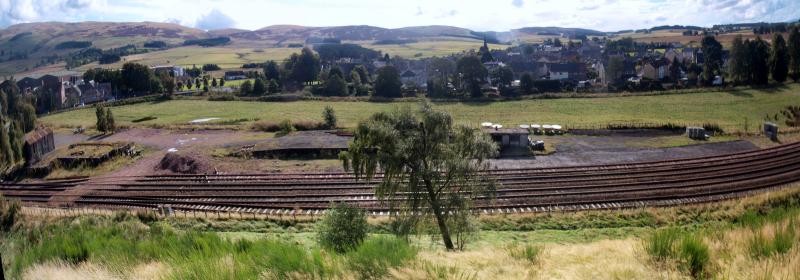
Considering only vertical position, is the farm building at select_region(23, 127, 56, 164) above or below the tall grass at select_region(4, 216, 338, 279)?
below

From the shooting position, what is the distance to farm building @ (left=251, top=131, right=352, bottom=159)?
38406 millimetres

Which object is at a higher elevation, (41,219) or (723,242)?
(723,242)

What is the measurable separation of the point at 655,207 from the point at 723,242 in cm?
1716

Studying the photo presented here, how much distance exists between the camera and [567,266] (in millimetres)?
8688

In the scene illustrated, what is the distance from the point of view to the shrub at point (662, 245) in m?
8.16

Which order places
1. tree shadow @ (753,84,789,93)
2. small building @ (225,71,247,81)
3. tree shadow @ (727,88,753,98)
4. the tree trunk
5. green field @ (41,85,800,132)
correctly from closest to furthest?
the tree trunk, green field @ (41,85,800,132), tree shadow @ (727,88,753,98), tree shadow @ (753,84,789,93), small building @ (225,71,247,81)

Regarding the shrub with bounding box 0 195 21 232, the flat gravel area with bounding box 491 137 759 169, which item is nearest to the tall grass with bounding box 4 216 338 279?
the shrub with bounding box 0 195 21 232

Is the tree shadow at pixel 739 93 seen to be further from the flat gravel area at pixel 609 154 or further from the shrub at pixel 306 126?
the shrub at pixel 306 126

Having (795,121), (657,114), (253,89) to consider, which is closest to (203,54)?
(253,89)

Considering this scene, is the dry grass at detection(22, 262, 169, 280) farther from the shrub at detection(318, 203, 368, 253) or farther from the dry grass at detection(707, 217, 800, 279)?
the dry grass at detection(707, 217, 800, 279)

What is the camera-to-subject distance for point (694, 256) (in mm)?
7801

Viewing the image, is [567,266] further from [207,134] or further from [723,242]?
[207,134]

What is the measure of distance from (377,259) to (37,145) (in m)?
41.3

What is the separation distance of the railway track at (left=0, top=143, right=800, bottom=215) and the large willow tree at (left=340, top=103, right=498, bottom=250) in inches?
263
